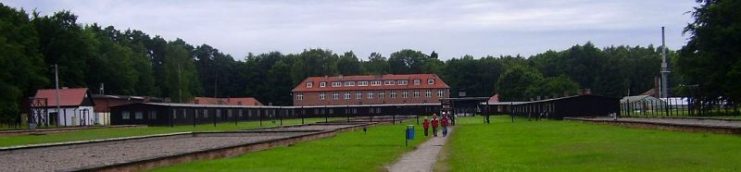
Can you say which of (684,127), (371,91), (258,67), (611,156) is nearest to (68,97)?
(684,127)

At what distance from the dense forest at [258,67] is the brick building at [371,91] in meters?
10.5

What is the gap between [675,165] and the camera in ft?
61.0

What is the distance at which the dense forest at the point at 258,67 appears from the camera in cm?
7969

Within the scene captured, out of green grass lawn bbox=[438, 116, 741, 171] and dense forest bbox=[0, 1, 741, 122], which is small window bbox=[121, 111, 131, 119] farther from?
green grass lawn bbox=[438, 116, 741, 171]

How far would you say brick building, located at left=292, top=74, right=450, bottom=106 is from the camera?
15562 cm

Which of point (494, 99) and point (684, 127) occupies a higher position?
point (494, 99)

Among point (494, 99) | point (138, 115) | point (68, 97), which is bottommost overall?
point (138, 115)

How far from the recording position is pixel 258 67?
171000 millimetres

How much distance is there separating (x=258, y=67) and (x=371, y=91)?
2636 centimetres

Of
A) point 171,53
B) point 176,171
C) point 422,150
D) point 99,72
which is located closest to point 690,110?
point 422,150

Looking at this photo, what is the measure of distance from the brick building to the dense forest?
1049 cm

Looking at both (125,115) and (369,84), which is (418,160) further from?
(369,84)

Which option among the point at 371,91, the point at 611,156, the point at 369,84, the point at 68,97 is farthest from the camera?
the point at 369,84

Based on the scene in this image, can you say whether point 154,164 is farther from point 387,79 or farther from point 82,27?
point 387,79
